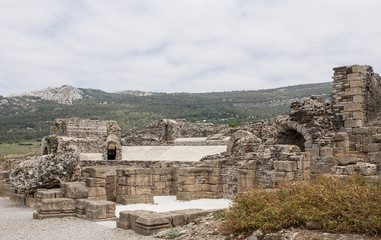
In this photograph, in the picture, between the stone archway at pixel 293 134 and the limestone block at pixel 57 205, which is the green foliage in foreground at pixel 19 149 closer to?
the stone archway at pixel 293 134

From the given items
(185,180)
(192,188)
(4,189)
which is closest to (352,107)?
(192,188)

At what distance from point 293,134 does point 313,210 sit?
11.7 metres

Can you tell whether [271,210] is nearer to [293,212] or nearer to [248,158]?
[293,212]

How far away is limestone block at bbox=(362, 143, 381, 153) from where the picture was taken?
13623mm

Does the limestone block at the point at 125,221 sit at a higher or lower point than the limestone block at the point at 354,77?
lower

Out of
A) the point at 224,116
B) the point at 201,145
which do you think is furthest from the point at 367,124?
the point at 224,116

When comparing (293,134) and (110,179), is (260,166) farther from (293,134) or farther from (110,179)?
(110,179)

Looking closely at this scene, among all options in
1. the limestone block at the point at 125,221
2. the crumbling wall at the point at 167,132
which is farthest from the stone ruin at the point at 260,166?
the crumbling wall at the point at 167,132

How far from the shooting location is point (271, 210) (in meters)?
6.45

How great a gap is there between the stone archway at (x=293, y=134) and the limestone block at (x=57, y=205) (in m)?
9.20

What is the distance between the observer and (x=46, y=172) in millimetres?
13625

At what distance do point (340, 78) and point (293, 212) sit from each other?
10.8 m

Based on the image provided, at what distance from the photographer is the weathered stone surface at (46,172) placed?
13.6 meters

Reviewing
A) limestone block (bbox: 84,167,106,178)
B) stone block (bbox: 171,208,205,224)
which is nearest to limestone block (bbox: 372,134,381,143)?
stone block (bbox: 171,208,205,224)
